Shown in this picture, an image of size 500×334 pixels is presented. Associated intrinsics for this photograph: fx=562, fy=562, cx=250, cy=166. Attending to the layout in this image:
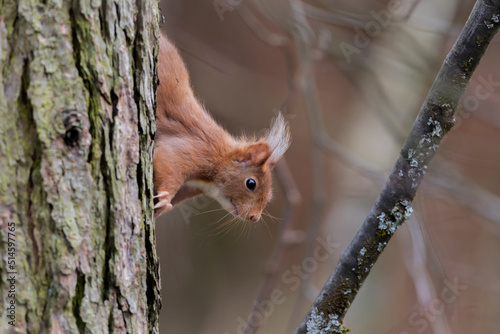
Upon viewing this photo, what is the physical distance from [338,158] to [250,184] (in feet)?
4.42

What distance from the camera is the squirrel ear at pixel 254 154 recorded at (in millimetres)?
2121

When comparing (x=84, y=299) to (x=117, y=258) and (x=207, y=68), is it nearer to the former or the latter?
(x=117, y=258)

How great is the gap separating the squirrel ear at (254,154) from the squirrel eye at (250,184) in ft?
0.23

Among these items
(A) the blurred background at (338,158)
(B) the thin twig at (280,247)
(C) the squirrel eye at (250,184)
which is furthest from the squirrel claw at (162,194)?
(A) the blurred background at (338,158)

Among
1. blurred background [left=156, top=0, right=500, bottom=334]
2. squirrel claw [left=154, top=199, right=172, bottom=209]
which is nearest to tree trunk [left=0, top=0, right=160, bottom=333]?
squirrel claw [left=154, top=199, right=172, bottom=209]

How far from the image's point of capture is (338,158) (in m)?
3.36

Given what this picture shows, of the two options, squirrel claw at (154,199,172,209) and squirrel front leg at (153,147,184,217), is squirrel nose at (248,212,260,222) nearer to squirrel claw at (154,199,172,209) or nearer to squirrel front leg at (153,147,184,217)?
squirrel front leg at (153,147,184,217)

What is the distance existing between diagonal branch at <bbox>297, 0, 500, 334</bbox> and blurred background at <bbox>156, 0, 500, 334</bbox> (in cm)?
178

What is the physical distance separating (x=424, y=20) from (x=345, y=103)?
38.1 inches

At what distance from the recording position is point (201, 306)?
4164 millimetres

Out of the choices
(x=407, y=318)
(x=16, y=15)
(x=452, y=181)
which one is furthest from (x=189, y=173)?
(x=407, y=318)

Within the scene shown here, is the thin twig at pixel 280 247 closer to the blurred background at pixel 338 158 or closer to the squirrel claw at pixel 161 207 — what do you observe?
the blurred background at pixel 338 158

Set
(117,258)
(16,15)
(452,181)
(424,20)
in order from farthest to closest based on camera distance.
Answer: (424,20) → (452,181) → (117,258) → (16,15)

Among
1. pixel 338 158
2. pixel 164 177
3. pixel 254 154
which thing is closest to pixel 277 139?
pixel 254 154
